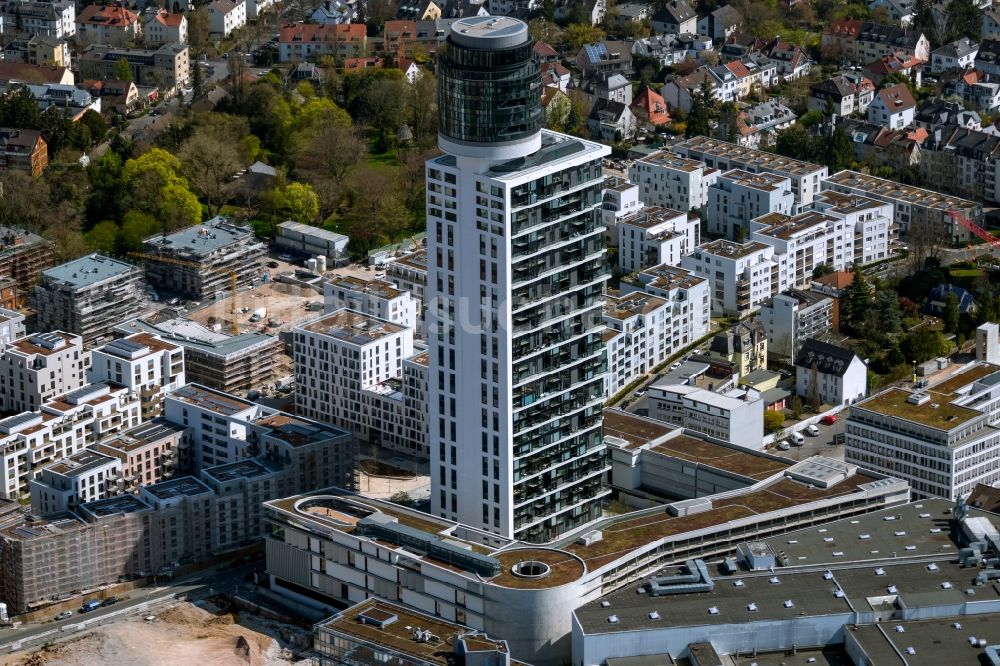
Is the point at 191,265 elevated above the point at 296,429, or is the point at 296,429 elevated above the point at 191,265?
the point at 191,265

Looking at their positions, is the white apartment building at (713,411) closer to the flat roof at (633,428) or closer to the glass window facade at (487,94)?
the flat roof at (633,428)

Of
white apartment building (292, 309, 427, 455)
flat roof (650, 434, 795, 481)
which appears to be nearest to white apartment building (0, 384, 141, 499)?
white apartment building (292, 309, 427, 455)

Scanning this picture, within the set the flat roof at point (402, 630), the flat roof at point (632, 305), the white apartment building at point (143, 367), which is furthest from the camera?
the flat roof at point (632, 305)

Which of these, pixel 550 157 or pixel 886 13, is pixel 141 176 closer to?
pixel 550 157

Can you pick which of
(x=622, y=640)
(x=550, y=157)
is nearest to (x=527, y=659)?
(x=622, y=640)

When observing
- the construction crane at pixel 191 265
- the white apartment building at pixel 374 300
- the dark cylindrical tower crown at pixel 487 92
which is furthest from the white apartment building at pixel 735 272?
the dark cylindrical tower crown at pixel 487 92

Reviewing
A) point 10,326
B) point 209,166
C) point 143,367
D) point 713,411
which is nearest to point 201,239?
point 209,166

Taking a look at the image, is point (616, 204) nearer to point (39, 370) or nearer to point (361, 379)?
point (361, 379)
